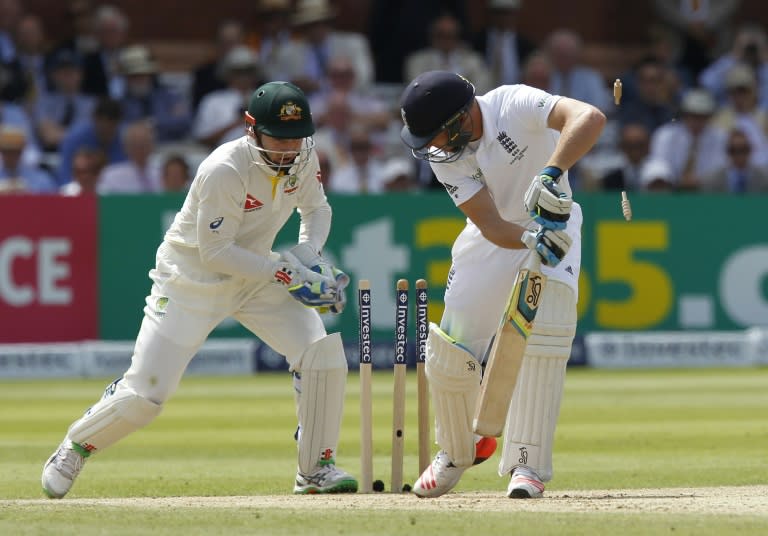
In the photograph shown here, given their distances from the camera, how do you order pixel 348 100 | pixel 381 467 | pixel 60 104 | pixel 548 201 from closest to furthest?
pixel 548 201, pixel 381 467, pixel 60 104, pixel 348 100

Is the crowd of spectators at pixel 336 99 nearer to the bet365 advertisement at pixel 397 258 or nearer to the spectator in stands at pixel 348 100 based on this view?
the spectator in stands at pixel 348 100

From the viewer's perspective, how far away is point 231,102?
39.1 ft

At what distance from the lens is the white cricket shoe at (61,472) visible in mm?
5332

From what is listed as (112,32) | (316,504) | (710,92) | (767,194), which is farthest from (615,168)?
(316,504)

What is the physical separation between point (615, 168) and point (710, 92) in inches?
80.1

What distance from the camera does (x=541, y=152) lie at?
511 centimetres

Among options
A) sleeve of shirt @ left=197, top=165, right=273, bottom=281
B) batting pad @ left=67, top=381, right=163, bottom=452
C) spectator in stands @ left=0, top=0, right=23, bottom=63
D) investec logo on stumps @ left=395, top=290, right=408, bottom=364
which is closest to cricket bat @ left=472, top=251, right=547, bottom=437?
investec logo on stumps @ left=395, top=290, right=408, bottom=364

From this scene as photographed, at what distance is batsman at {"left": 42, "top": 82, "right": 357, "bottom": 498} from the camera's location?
532 centimetres

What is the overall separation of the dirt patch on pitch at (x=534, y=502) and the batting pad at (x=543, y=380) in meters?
0.16

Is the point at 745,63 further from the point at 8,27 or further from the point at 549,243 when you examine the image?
the point at 549,243

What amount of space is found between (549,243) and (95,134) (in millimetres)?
7197

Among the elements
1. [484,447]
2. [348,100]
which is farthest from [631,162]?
[484,447]

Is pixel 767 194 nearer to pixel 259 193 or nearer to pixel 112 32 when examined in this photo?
pixel 112 32

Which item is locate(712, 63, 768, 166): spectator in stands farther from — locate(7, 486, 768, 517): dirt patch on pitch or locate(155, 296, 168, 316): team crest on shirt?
locate(155, 296, 168, 316): team crest on shirt
